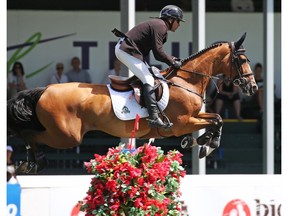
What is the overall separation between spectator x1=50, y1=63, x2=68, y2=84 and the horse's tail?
6.02m

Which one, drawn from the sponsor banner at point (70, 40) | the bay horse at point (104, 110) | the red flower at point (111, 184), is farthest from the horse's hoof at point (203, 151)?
the sponsor banner at point (70, 40)

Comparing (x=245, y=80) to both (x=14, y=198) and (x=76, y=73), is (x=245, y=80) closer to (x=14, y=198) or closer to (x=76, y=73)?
(x=14, y=198)

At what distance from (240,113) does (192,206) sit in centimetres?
664

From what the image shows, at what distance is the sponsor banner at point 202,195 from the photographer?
1049 centimetres

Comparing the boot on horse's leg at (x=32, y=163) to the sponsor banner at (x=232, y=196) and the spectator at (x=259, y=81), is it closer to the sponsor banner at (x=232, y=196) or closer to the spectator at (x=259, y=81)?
the sponsor banner at (x=232, y=196)

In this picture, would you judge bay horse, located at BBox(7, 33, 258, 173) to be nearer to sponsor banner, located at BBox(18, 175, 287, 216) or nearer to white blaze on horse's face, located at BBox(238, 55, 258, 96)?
white blaze on horse's face, located at BBox(238, 55, 258, 96)

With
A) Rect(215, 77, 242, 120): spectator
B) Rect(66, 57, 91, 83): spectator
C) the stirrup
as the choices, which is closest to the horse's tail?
the stirrup

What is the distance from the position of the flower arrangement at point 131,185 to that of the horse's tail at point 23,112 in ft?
8.72

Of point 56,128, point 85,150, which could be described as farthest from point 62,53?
point 56,128

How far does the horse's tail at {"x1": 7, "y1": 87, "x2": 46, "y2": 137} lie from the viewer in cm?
1061

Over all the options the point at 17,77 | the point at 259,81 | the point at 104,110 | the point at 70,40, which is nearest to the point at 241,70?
the point at 104,110

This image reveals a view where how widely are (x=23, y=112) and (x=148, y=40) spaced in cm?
147

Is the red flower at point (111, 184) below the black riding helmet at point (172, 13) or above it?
below

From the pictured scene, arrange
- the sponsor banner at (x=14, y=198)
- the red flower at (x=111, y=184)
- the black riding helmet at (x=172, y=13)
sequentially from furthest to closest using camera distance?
the black riding helmet at (x=172, y=13) → the sponsor banner at (x=14, y=198) → the red flower at (x=111, y=184)
